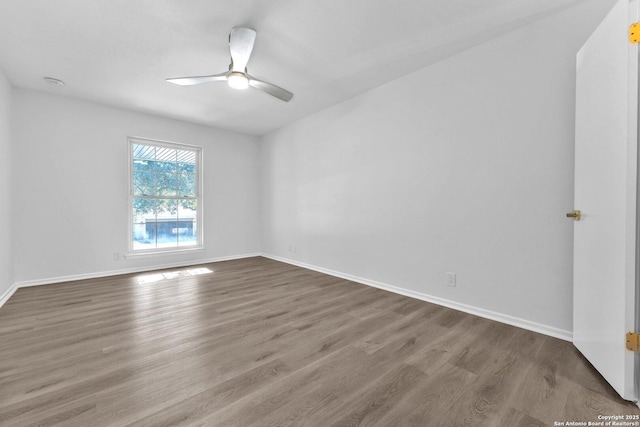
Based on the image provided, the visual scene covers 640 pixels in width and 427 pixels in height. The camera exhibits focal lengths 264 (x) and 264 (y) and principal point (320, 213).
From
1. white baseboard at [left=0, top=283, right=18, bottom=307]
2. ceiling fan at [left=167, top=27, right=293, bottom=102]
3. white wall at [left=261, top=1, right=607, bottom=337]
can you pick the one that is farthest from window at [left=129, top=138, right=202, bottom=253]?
white wall at [left=261, top=1, right=607, bottom=337]

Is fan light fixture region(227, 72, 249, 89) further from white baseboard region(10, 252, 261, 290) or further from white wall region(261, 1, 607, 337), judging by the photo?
white baseboard region(10, 252, 261, 290)

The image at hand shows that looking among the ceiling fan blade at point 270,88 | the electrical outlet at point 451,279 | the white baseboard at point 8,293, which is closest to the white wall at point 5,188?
the white baseboard at point 8,293

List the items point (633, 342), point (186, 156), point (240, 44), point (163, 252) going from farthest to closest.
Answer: point (186, 156) → point (163, 252) → point (240, 44) → point (633, 342)

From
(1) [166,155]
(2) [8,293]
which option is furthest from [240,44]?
(2) [8,293]

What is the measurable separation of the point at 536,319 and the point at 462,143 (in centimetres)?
161

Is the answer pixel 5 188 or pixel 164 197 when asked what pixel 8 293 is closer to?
pixel 5 188

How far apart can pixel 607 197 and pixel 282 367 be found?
2.10 metres

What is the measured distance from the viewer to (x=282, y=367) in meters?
1.62

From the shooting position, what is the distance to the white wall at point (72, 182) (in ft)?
11.0

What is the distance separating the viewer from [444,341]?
6.38 feet

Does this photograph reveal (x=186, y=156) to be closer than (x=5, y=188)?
No

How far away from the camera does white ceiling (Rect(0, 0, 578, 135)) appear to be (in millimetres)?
1973

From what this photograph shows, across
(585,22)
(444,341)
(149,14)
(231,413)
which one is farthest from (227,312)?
(585,22)

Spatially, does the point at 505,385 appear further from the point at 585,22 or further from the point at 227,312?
the point at 585,22
